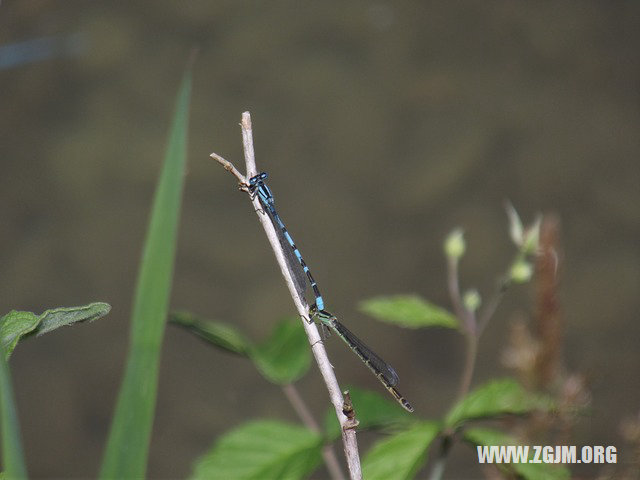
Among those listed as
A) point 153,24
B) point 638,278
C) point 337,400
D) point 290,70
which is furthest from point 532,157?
point 337,400

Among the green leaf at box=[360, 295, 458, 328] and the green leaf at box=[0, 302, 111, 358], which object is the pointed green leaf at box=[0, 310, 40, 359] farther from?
the green leaf at box=[360, 295, 458, 328]

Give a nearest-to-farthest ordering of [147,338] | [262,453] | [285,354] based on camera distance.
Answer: [147,338] → [262,453] → [285,354]

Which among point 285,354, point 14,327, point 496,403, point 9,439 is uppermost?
point 285,354

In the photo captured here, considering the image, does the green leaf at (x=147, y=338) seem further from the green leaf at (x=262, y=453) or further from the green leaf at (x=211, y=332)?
the green leaf at (x=262, y=453)

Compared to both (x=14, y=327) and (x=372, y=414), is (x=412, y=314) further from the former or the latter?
(x=14, y=327)

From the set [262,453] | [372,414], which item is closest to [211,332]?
[262,453]

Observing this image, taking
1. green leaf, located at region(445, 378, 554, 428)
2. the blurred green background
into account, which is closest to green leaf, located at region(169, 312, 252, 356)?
green leaf, located at region(445, 378, 554, 428)

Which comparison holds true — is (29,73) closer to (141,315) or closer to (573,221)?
(573,221)
